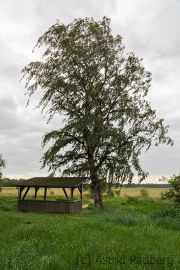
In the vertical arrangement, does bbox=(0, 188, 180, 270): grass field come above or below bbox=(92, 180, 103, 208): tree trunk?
below

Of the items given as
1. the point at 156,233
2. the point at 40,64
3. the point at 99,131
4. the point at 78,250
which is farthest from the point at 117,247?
the point at 40,64

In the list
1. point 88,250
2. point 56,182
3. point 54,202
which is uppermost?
point 56,182

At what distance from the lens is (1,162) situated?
4000 cm

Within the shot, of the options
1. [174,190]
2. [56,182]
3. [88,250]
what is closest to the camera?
[88,250]

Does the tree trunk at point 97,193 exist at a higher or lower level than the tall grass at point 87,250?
higher

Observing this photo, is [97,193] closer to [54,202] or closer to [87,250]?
[54,202]

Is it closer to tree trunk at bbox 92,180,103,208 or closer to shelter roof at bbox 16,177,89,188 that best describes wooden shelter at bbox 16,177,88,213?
shelter roof at bbox 16,177,89,188

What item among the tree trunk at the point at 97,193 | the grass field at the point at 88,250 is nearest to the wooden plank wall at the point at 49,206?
the tree trunk at the point at 97,193

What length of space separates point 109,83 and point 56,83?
519 centimetres

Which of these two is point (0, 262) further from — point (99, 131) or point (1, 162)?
point (1, 162)

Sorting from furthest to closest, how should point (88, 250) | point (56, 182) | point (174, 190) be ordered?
1. point (56, 182)
2. point (174, 190)
3. point (88, 250)

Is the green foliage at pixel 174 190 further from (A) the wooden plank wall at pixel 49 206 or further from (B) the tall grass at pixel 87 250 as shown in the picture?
(B) the tall grass at pixel 87 250

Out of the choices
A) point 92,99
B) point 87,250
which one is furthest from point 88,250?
point 92,99

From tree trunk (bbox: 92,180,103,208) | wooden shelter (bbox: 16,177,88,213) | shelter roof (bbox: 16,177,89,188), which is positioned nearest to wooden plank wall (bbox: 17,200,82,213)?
wooden shelter (bbox: 16,177,88,213)
